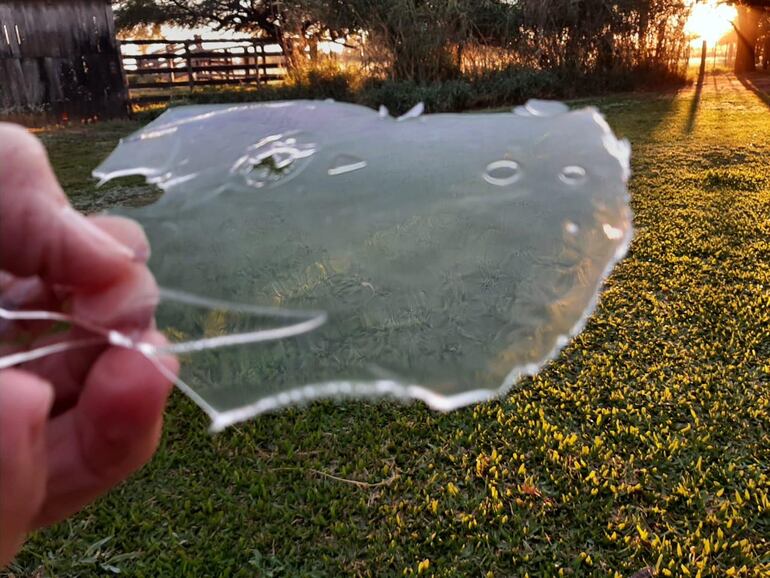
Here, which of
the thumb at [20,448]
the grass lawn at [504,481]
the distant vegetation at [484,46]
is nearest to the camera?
the thumb at [20,448]

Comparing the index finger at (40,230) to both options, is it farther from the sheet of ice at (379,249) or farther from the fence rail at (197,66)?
the fence rail at (197,66)

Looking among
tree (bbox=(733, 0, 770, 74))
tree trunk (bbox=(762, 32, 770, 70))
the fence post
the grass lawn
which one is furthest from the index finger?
tree trunk (bbox=(762, 32, 770, 70))

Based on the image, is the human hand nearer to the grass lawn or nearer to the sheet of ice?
the sheet of ice

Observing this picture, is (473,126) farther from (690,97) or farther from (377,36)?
(690,97)

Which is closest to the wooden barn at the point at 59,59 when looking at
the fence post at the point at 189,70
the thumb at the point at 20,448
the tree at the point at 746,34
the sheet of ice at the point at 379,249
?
the fence post at the point at 189,70

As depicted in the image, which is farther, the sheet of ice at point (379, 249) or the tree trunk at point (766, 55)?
the tree trunk at point (766, 55)

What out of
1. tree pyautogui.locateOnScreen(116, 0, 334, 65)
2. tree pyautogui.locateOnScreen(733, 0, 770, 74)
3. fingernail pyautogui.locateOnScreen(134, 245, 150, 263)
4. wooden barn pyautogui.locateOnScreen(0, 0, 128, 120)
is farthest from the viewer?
tree pyautogui.locateOnScreen(116, 0, 334, 65)

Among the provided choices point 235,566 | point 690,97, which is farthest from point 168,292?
point 690,97

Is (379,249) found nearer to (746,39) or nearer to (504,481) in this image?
(504,481)
